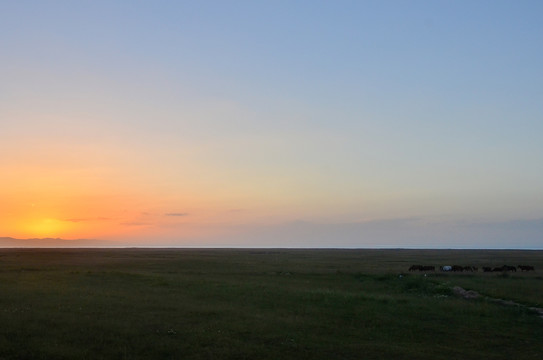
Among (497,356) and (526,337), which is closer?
(497,356)

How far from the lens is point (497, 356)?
18.2 meters

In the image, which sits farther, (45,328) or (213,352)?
(45,328)

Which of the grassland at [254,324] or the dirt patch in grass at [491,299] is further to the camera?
the dirt patch in grass at [491,299]

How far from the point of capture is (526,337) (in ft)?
70.7

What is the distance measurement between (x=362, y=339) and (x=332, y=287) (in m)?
21.7

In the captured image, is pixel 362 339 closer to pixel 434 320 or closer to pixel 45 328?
pixel 434 320

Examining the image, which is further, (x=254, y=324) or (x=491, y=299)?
(x=491, y=299)

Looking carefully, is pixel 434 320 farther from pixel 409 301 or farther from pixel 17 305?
pixel 17 305

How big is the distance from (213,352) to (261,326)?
16.9 feet

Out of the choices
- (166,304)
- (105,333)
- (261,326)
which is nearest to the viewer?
(105,333)

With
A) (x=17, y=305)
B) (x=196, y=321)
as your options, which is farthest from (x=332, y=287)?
(x=17, y=305)

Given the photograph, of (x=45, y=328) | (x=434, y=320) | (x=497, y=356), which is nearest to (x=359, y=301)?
(x=434, y=320)

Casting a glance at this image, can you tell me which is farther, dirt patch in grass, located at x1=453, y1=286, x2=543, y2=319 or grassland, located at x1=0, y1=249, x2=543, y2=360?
dirt patch in grass, located at x1=453, y1=286, x2=543, y2=319

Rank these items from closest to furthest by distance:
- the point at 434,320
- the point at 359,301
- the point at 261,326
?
the point at 261,326, the point at 434,320, the point at 359,301
